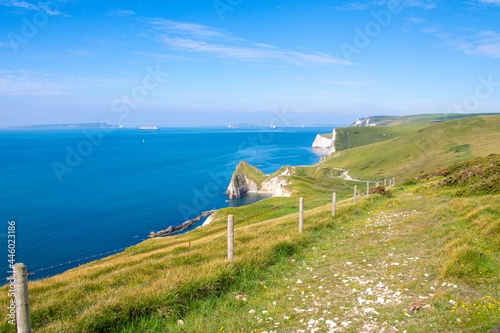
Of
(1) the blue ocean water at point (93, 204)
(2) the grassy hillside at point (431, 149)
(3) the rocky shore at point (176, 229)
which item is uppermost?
(2) the grassy hillside at point (431, 149)

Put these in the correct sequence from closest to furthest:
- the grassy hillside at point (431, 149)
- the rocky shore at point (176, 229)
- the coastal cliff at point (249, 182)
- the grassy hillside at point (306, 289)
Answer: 1. the grassy hillside at point (306, 289)
2. the rocky shore at point (176, 229)
3. the coastal cliff at point (249, 182)
4. the grassy hillside at point (431, 149)

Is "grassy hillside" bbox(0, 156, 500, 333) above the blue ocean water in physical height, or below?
above


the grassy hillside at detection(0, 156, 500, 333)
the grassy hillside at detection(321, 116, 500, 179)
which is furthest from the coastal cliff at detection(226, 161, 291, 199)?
the grassy hillside at detection(0, 156, 500, 333)

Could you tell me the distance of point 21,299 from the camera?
6.04m

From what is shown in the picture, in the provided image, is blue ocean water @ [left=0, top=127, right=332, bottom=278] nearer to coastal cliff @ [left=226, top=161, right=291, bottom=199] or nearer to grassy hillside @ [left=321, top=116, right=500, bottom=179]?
A: coastal cliff @ [left=226, top=161, right=291, bottom=199]

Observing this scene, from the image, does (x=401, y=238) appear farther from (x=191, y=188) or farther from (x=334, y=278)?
(x=191, y=188)

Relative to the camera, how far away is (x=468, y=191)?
69.7 ft

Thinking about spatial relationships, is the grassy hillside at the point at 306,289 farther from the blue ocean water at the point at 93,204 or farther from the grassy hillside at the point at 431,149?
the grassy hillside at the point at 431,149

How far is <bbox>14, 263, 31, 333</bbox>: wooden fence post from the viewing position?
5953 mm

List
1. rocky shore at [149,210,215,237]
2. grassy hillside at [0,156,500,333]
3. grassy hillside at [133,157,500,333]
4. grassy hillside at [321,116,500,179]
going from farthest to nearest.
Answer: grassy hillside at [321,116,500,179] < rocky shore at [149,210,215,237] < grassy hillside at [0,156,500,333] < grassy hillside at [133,157,500,333]

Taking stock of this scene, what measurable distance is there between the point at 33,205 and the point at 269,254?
116945mm

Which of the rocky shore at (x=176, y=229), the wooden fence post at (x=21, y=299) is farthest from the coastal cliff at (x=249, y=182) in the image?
the wooden fence post at (x=21, y=299)

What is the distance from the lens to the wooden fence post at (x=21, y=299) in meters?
5.95

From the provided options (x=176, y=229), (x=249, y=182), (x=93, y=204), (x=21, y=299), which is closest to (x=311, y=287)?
(x=21, y=299)
